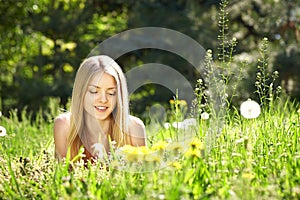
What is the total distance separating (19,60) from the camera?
9.77 metres

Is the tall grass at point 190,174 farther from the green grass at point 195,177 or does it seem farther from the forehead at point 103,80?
the forehead at point 103,80

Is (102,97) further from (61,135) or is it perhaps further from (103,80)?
(61,135)

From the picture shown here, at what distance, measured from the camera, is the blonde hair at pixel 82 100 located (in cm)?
293

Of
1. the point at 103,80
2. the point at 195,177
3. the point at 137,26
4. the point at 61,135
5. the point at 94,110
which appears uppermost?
the point at 137,26

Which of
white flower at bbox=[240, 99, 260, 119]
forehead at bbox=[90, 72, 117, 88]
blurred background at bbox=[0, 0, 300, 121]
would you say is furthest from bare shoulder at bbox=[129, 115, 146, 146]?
blurred background at bbox=[0, 0, 300, 121]

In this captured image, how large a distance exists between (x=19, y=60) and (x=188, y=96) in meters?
3.74

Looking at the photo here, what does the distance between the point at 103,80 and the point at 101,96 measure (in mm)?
81

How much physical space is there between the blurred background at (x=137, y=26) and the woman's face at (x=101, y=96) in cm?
348

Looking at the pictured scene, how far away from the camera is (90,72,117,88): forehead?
290cm

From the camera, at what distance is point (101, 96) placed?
2.91 metres

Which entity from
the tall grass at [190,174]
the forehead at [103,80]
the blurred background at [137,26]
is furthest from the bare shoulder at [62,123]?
the blurred background at [137,26]

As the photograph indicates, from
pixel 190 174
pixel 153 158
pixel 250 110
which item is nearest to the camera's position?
pixel 153 158

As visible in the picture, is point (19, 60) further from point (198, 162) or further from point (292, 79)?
point (198, 162)

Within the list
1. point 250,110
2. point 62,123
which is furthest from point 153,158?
point 62,123
